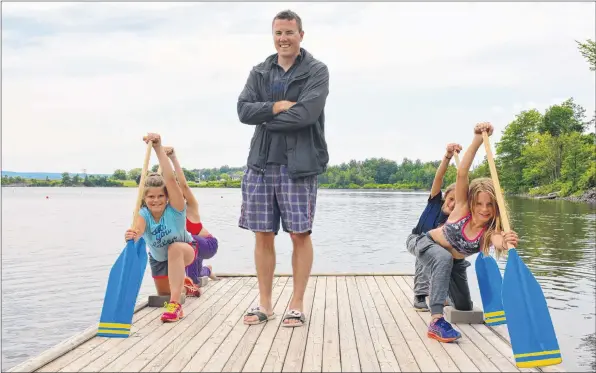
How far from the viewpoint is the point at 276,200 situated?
434 centimetres

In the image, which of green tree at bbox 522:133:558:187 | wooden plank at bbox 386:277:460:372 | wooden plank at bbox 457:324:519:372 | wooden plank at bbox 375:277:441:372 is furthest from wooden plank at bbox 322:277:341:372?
green tree at bbox 522:133:558:187

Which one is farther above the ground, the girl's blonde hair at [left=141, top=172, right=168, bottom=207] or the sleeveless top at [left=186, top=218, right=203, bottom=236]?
the girl's blonde hair at [left=141, top=172, right=168, bottom=207]

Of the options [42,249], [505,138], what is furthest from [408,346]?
[505,138]

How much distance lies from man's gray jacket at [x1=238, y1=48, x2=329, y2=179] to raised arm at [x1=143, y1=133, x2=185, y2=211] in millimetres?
637

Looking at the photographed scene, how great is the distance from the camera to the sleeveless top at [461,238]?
13.7 feet

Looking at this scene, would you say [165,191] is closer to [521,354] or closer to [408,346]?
[408,346]

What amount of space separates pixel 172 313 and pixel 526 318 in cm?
235

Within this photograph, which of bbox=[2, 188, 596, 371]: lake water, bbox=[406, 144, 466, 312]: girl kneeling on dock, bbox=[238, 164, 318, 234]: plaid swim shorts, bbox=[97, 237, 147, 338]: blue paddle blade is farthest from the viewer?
bbox=[2, 188, 596, 371]: lake water

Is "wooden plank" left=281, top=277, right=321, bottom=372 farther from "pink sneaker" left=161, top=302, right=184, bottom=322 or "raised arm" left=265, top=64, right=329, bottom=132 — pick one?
"raised arm" left=265, top=64, right=329, bottom=132

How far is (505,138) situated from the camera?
66.8m

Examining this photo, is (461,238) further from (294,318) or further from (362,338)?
(294,318)

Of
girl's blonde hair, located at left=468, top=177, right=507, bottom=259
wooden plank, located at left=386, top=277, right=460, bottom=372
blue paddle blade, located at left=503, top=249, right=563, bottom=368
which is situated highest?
girl's blonde hair, located at left=468, top=177, right=507, bottom=259

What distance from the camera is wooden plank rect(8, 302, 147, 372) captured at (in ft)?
10.6

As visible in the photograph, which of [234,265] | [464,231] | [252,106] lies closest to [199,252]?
[252,106]
